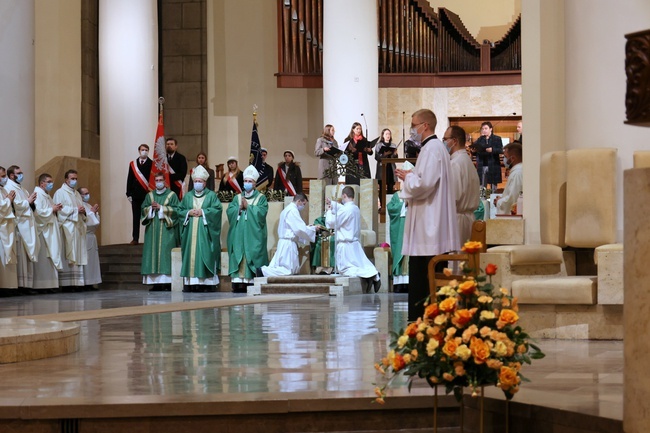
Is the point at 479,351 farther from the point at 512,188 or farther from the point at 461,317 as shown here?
the point at 512,188

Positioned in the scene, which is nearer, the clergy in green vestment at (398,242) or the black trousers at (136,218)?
the clergy in green vestment at (398,242)

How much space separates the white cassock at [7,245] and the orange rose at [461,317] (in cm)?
1423

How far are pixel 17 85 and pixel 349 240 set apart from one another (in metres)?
5.77

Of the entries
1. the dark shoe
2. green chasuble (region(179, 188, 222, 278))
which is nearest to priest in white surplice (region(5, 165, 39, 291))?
green chasuble (region(179, 188, 222, 278))

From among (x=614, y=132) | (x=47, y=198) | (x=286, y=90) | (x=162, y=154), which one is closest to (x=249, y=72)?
(x=286, y=90)

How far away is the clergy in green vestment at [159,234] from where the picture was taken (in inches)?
797

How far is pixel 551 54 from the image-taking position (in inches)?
429

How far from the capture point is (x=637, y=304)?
470 cm

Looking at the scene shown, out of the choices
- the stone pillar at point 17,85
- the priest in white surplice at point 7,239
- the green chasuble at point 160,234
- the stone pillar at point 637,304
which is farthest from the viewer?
the green chasuble at point 160,234

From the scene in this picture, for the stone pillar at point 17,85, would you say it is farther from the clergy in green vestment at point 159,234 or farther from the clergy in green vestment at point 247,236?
the clergy in green vestment at point 247,236

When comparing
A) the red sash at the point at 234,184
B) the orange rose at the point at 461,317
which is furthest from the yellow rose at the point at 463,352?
the red sash at the point at 234,184

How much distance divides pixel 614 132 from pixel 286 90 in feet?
63.5

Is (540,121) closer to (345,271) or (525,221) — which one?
(525,221)

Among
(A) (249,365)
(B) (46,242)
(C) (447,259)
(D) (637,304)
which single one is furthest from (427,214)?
(B) (46,242)
